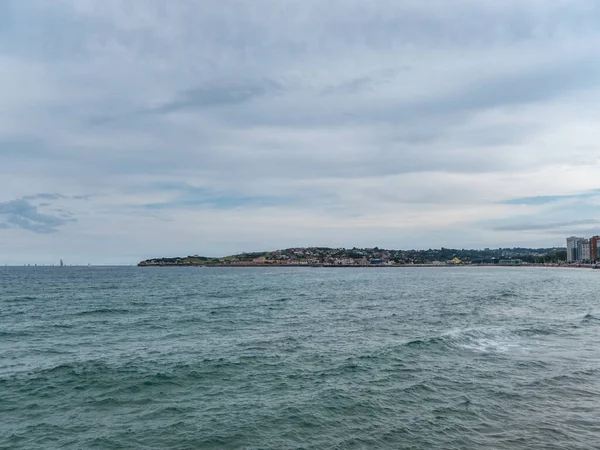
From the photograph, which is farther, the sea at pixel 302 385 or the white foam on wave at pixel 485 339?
the white foam on wave at pixel 485 339

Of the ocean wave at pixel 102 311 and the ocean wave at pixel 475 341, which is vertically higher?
the ocean wave at pixel 102 311

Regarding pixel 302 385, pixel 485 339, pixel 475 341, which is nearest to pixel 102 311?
pixel 302 385

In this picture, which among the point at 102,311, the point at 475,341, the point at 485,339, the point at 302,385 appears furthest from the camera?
the point at 102,311

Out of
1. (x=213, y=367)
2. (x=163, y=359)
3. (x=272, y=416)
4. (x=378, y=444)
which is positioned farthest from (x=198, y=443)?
(x=163, y=359)

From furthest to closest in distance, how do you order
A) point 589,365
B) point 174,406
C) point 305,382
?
point 589,365 → point 305,382 → point 174,406

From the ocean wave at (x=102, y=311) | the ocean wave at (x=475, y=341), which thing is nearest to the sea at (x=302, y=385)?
the ocean wave at (x=475, y=341)

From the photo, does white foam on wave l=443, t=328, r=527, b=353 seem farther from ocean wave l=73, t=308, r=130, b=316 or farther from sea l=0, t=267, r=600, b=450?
ocean wave l=73, t=308, r=130, b=316

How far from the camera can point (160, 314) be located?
163ft

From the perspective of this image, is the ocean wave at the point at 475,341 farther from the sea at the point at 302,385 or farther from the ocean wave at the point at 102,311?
the ocean wave at the point at 102,311

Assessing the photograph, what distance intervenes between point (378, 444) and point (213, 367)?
12318 mm

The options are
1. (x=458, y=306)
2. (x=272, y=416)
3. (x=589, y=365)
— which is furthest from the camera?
(x=458, y=306)

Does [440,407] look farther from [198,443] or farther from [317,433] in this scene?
[198,443]

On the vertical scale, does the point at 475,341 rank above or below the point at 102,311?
below

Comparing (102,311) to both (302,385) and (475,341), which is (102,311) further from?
(475,341)
